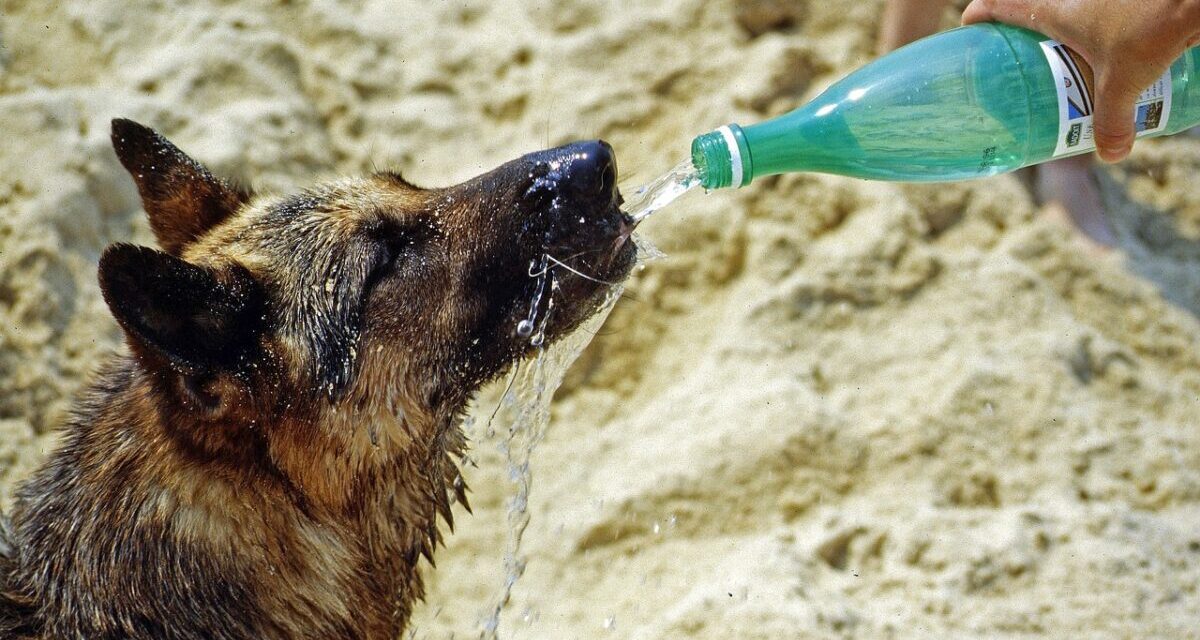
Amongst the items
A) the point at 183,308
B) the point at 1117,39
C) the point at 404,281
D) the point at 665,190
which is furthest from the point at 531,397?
the point at 1117,39

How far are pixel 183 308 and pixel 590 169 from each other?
1.11 m

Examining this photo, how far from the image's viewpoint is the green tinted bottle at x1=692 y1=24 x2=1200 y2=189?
289 centimetres

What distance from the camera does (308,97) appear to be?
5.41m

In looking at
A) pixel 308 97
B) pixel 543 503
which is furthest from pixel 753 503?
pixel 308 97

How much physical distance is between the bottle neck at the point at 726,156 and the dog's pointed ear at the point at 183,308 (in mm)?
1230

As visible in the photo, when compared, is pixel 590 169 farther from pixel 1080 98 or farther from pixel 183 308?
pixel 1080 98

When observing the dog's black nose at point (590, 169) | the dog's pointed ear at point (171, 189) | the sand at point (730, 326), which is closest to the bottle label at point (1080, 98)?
the dog's black nose at point (590, 169)

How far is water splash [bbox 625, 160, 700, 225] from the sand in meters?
1.02

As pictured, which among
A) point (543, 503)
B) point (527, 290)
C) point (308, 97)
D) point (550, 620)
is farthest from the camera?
point (308, 97)

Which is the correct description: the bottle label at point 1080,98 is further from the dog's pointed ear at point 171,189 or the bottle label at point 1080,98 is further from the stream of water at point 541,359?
the dog's pointed ear at point 171,189

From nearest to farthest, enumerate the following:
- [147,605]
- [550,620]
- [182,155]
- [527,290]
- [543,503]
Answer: [147,605] < [527,290] < [182,155] < [550,620] < [543,503]

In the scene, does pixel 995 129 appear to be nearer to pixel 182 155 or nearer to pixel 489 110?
pixel 182 155

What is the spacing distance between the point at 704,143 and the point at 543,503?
1.90 metres

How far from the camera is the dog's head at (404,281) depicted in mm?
2957
